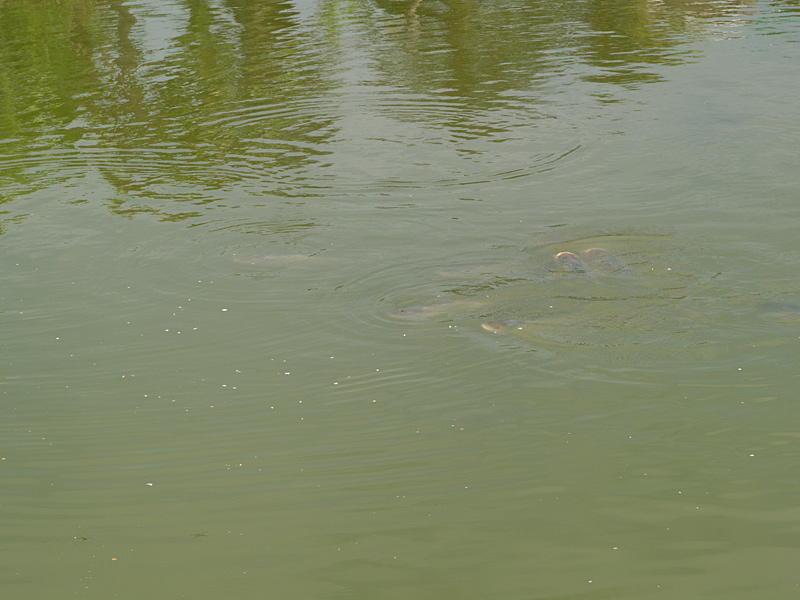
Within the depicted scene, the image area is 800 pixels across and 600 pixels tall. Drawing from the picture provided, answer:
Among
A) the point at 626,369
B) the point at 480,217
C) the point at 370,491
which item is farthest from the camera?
the point at 480,217

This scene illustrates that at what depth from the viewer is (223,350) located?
6.52 metres

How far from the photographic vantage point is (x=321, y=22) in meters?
17.9

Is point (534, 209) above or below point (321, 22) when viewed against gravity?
below

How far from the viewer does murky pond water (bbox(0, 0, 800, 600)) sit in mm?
4582

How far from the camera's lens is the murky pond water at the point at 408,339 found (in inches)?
180

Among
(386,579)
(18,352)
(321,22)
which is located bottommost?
(386,579)

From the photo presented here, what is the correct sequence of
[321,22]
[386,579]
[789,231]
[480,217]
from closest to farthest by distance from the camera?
[386,579] < [789,231] < [480,217] < [321,22]

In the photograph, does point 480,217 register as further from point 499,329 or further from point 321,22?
point 321,22

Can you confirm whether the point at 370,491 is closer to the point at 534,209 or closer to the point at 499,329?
the point at 499,329

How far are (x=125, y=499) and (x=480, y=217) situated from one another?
4540 millimetres

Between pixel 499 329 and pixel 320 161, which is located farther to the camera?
pixel 320 161

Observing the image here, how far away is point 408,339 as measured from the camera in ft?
21.2

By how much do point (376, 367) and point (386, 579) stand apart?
201 cm

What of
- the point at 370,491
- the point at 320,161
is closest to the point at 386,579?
the point at 370,491
